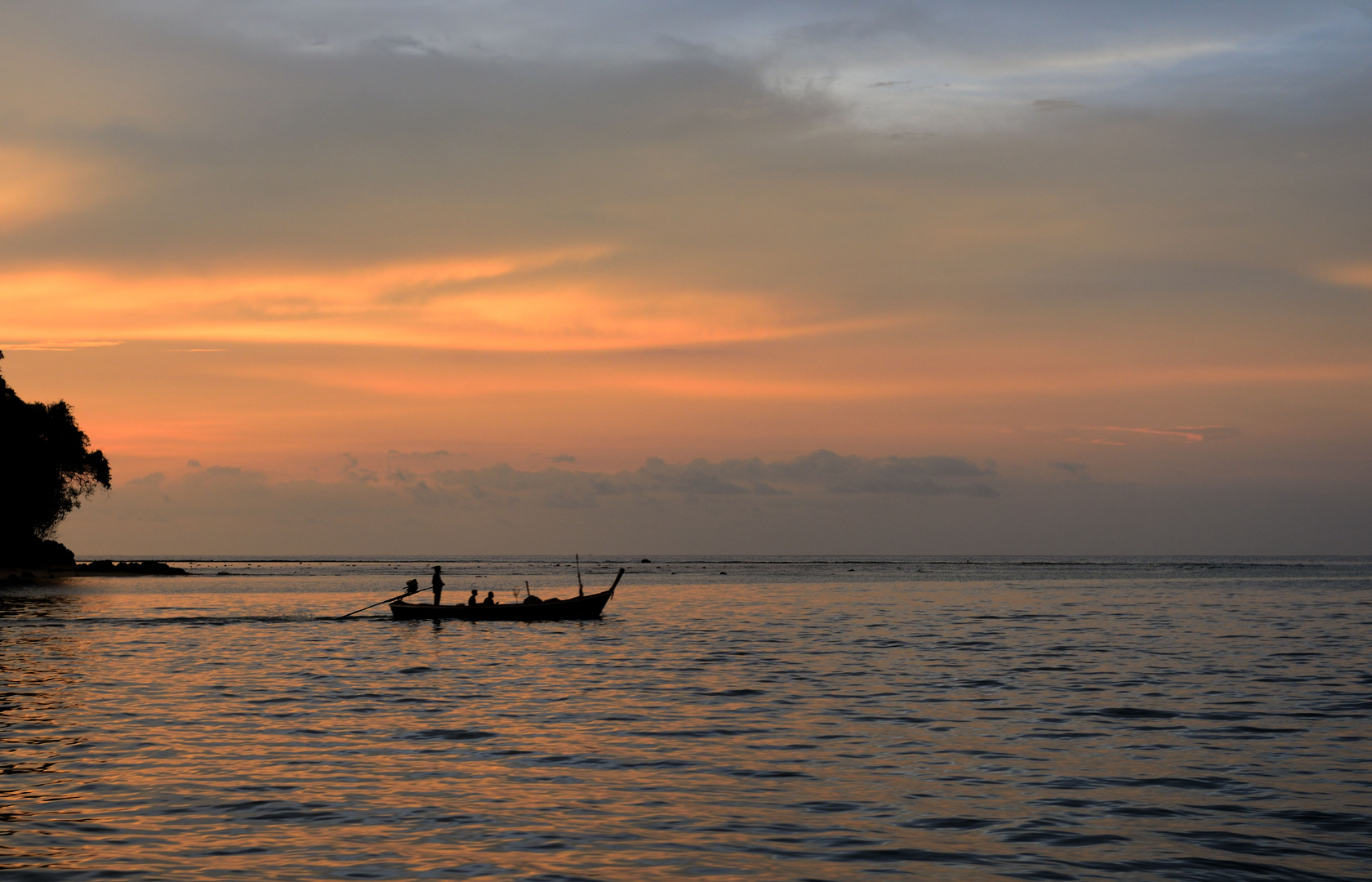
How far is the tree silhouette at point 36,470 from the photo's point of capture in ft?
320

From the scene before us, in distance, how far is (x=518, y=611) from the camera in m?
56.5

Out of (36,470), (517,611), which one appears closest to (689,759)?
(517,611)

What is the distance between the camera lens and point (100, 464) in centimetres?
11225

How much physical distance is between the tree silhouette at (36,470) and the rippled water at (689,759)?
60442 mm

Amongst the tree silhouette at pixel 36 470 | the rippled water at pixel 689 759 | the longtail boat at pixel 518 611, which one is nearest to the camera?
the rippled water at pixel 689 759

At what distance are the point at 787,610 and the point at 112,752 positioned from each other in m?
51.1

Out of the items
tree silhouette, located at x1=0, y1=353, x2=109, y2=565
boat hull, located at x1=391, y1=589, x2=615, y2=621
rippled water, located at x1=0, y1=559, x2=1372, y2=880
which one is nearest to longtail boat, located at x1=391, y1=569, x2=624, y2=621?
boat hull, located at x1=391, y1=589, x2=615, y2=621

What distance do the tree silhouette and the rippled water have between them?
2380 inches

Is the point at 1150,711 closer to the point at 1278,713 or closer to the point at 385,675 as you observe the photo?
the point at 1278,713

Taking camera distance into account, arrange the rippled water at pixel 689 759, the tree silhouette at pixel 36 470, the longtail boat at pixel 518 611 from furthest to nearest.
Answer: the tree silhouette at pixel 36 470 < the longtail boat at pixel 518 611 < the rippled water at pixel 689 759

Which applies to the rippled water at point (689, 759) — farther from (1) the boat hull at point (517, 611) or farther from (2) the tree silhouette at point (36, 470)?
(2) the tree silhouette at point (36, 470)

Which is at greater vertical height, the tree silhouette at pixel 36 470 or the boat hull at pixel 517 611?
the tree silhouette at pixel 36 470

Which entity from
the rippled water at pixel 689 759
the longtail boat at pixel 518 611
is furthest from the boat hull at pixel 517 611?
the rippled water at pixel 689 759

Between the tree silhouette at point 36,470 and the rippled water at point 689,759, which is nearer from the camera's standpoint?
the rippled water at point 689,759
